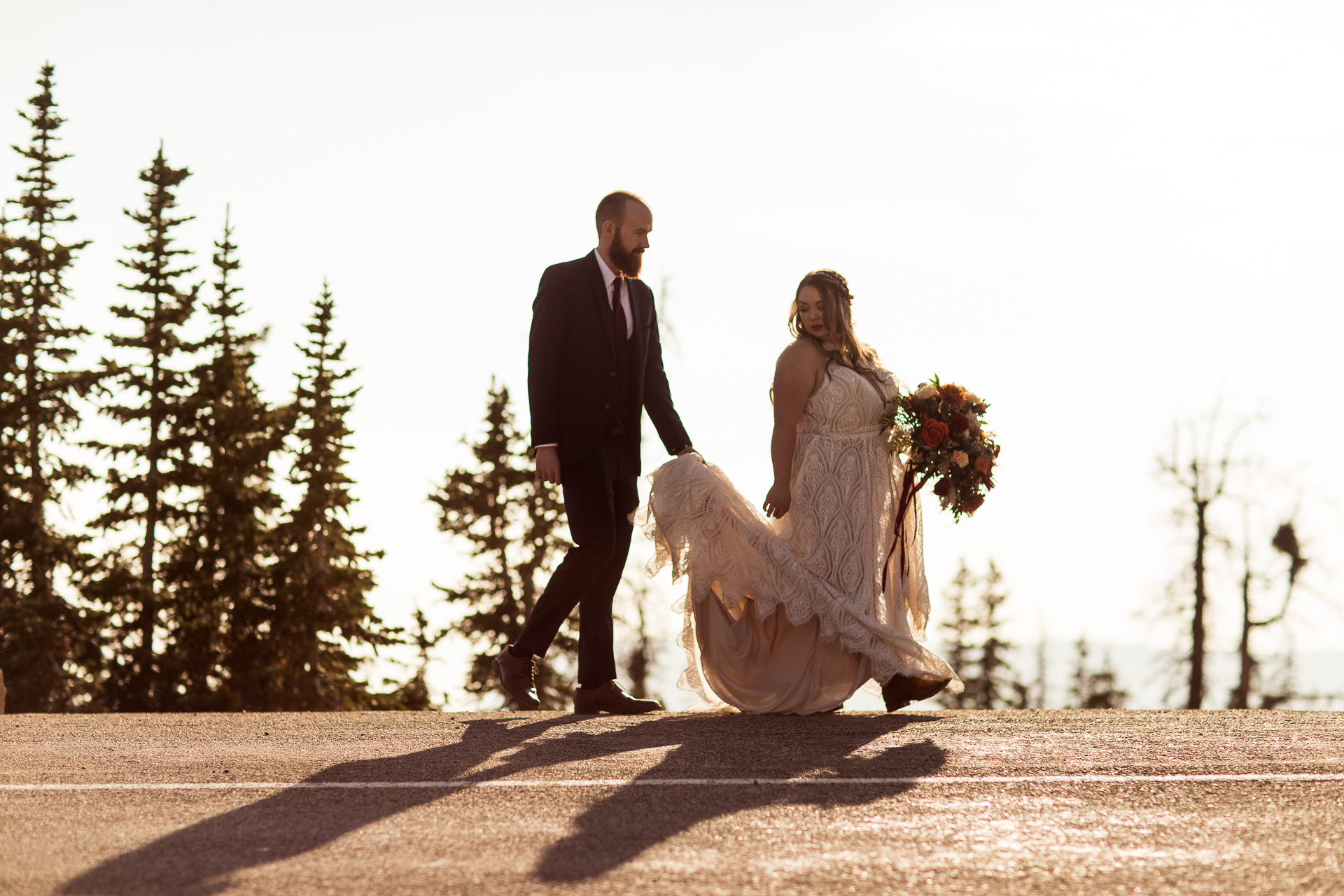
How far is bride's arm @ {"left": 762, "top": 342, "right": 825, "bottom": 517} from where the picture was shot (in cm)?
816

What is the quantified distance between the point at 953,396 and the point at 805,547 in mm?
1178

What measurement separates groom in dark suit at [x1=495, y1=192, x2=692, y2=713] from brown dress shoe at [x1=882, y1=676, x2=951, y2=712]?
1.34 m

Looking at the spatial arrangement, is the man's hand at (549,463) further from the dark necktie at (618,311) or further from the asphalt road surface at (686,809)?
the asphalt road surface at (686,809)

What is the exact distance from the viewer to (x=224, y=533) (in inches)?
1417

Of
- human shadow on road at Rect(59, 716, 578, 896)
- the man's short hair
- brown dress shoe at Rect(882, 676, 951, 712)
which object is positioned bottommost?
human shadow on road at Rect(59, 716, 578, 896)

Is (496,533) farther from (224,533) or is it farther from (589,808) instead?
(589,808)

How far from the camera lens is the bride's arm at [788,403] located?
321 inches

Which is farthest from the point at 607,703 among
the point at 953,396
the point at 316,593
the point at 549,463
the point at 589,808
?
the point at 316,593

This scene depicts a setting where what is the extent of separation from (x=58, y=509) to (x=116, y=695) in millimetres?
5341

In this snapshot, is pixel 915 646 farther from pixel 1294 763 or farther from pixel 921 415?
pixel 1294 763

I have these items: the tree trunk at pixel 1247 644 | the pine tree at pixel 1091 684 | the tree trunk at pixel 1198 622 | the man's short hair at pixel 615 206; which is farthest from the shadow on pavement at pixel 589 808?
the pine tree at pixel 1091 684

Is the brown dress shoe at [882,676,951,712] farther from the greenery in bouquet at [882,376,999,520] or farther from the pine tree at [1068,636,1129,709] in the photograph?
the pine tree at [1068,636,1129,709]

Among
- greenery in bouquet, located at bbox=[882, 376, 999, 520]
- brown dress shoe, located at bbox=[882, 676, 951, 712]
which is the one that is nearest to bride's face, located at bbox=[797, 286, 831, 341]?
greenery in bouquet, located at bbox=[882, 376, 999, 520]

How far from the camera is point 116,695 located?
3466 centimetres
